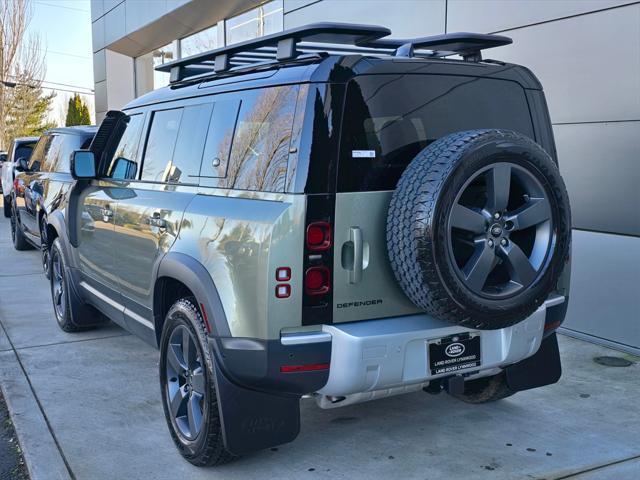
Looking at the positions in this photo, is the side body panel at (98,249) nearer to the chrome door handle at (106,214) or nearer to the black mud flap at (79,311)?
the chrome door handle at (106,214)

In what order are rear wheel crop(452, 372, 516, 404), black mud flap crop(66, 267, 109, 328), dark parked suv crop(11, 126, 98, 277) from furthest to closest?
dark parked suv crop(11, 126, 98, 277), black mud flap crop(66, 267, 109, 328), rear wheel crop(452, 372, 516, 404)

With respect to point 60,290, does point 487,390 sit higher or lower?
lower

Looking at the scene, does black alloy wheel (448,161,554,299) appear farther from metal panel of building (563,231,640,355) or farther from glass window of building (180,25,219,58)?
glass window of building (180,25,219,58)

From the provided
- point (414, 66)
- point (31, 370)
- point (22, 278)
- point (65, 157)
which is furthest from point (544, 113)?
point (22, 278)

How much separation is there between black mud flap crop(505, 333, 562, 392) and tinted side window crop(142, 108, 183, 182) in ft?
7.49

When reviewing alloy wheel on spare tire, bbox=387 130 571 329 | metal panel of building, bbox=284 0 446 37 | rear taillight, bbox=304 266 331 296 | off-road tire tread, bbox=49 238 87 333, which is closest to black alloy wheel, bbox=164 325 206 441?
rear taillight, bbox=304 266 331 296

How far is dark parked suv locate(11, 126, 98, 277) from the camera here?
625cm

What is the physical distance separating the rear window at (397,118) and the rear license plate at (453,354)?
77 cm

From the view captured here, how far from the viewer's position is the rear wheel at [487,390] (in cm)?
394

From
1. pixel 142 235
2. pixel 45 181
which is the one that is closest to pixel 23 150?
pixel 45 181

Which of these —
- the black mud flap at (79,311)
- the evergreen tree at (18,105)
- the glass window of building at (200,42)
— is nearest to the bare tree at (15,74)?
the evergreen tree at (18,105)

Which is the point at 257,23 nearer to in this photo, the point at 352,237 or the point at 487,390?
the point at 487,390

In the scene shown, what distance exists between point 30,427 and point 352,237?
2.31 meters

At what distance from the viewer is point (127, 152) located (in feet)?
15.3
